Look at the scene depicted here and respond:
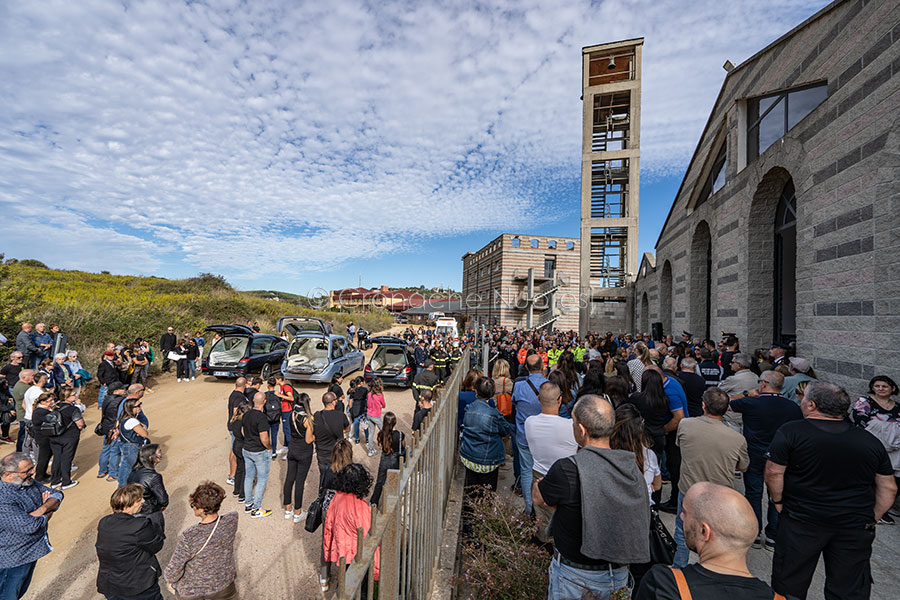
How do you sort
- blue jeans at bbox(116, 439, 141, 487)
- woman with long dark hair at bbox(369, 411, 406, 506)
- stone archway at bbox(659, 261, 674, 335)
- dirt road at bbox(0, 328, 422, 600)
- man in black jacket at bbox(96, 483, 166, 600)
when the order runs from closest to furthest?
man in black jacket at bbox(96, 483, 166, 600) < dirt road at bbox(0, 328, 422, 600) < woman with long dark hair at bbox(369, 411, 406, 506) < blue jeans at bbox(116, 439, 141, 487) < stone archway at bbox(659, 261, 674, 335)

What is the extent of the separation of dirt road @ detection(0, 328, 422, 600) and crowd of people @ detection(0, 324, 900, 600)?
29cm

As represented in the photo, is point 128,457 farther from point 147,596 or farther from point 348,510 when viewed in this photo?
point 348,510

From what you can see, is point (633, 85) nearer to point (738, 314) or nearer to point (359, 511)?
point (738, 314)

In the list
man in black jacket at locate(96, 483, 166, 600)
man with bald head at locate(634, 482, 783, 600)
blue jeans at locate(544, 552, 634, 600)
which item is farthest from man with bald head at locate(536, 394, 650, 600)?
man in black jacket at locate(96, 483, 166, 600)

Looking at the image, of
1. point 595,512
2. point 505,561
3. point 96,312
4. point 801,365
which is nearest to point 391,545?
point 595,512

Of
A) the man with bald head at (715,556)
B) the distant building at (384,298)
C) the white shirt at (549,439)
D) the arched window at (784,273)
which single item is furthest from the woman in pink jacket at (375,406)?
the distant building at (384,298)

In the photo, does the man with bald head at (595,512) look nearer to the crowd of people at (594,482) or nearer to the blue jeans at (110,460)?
the crowd of people at (594,482)

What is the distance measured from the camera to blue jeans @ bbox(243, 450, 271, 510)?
16.9ft

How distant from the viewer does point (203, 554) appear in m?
3.14

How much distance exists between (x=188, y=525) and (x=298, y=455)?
159cm

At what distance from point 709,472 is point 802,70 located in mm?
8378

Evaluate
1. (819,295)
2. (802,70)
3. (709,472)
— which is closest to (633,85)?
(802,70)

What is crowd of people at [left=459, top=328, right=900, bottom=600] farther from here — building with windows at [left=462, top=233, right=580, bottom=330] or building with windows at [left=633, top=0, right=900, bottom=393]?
building with windows at [left=462, top=233, right=580, bottom=330]

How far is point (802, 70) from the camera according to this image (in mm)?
7418
